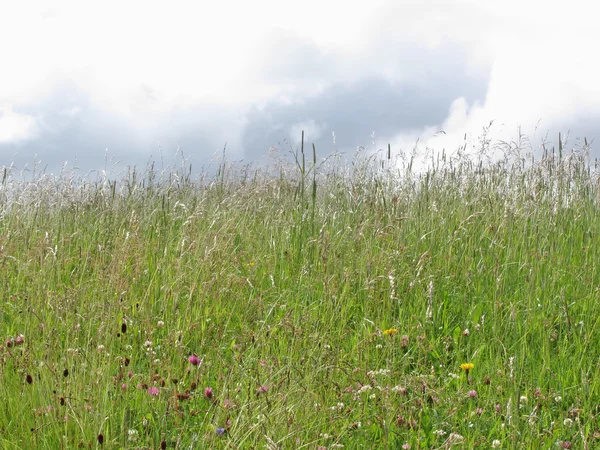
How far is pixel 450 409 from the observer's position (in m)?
2.30

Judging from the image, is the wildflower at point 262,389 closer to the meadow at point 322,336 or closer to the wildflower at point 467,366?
the meadow at point 322,336

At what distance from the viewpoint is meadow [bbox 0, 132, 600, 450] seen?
7.04 ft

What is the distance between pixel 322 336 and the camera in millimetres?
2709

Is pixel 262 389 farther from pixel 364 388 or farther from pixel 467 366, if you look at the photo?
pixel 467 366

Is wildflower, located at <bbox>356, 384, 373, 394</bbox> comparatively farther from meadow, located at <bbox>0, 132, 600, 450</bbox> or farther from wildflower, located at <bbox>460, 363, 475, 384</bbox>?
wildflower, located at <bbox>460, 363, 475, 384</bbox>

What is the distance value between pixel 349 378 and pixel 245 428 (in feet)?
1.93

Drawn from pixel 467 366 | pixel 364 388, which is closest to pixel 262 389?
pixel 364 388

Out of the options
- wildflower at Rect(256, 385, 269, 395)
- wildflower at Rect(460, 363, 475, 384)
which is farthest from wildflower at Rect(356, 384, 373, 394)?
wildflower at Rect(460, 363, 475, 384)

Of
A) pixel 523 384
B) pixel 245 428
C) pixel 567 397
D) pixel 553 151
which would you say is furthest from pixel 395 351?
pixel 553 151

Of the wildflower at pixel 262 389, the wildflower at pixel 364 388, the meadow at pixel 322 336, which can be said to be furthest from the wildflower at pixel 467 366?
the wildflower at pixel 262 389

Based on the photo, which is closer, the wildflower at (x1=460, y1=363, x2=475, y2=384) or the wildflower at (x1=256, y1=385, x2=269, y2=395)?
the wildflower at (x1=256, y1=385, x2=269, y2=395)

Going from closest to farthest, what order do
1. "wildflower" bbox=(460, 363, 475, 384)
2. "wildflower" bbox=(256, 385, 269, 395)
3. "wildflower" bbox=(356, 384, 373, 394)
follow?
1. "wildflower" bbox=(256, 385, 269, 395)
2. "wildflower" bbox=(356, 384, 373, 394)
3. "wildflower" bbox=(460, 363, 475, 384)

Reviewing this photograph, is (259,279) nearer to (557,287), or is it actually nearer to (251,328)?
(251,328)

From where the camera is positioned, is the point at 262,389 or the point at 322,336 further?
the point at 322,336
